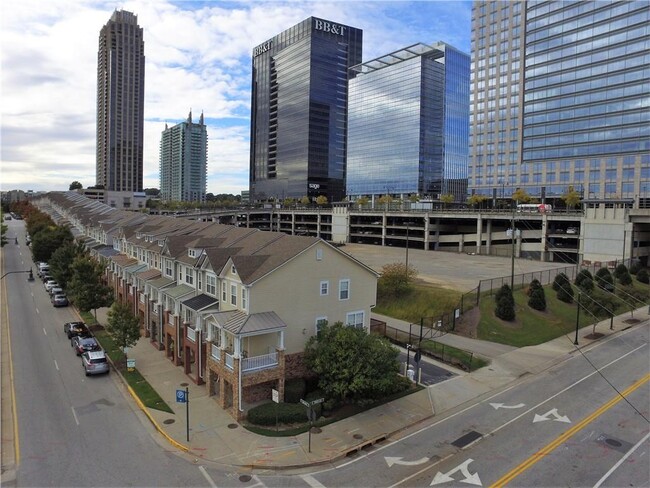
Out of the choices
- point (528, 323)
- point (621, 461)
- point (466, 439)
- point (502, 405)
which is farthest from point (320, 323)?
point (528, 323)

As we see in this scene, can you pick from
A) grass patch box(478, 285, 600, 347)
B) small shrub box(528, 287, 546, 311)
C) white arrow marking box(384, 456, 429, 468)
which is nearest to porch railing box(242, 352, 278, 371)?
white arrow marking box(384, 456, 429, 468)

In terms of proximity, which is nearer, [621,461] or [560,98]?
[621,461]

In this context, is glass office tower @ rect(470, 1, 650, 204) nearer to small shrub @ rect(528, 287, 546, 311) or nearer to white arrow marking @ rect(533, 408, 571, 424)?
small shrub @ rect(528, 287, 546, 311)

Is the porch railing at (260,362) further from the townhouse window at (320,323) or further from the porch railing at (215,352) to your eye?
the townhouse window at (320,323)

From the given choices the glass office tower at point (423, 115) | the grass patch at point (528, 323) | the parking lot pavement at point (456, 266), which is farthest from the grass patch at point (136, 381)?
the glass office tower at point (423, 115)

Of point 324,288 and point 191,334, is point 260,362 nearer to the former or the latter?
point 324,288

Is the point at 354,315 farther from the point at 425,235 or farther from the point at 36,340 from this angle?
the point at 425,235
